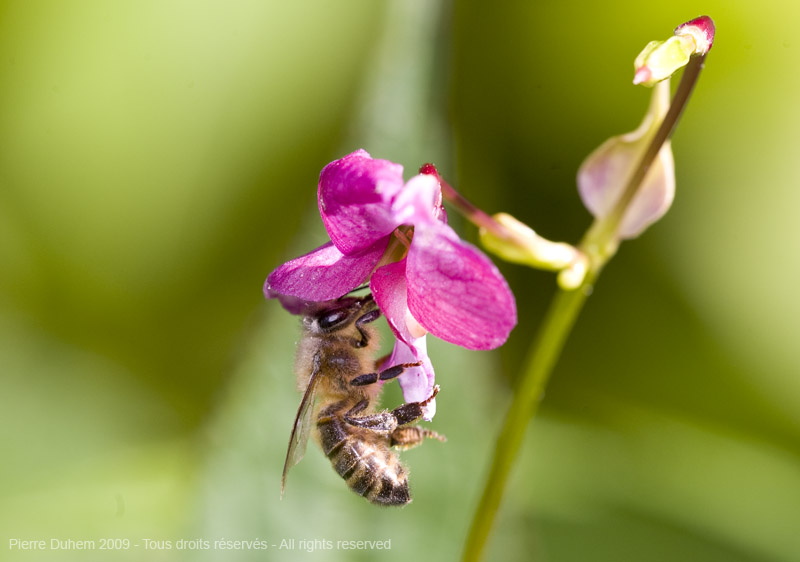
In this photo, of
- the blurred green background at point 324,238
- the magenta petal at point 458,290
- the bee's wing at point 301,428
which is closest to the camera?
the magenta petal at point 458,290

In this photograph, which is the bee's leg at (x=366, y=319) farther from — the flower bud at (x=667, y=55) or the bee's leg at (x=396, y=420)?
the flower bud at (x=667, y=55)

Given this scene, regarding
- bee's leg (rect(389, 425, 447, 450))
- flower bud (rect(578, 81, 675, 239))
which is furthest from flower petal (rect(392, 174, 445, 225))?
flower bud (rect(578, 81, 675, 239))

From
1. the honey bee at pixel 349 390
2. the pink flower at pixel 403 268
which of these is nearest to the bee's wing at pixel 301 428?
the honey bee at pixel 349 390

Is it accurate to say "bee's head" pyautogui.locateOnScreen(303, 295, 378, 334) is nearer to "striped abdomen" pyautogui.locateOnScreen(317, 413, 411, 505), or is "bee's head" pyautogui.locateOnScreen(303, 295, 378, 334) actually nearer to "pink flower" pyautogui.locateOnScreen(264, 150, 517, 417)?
"pink flower" pyautogui.locateOnScreen(264, 150, 517, 417)

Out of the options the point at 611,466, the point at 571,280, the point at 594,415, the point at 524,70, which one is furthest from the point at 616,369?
the point at 571,280

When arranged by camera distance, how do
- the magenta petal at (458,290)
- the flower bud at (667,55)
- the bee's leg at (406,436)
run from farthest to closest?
the bee's leg at (406,436) → the flower bud at (667,55) → the magenta petal at (458,290)

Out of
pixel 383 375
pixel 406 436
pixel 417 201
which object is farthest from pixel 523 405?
pixel 417 201
